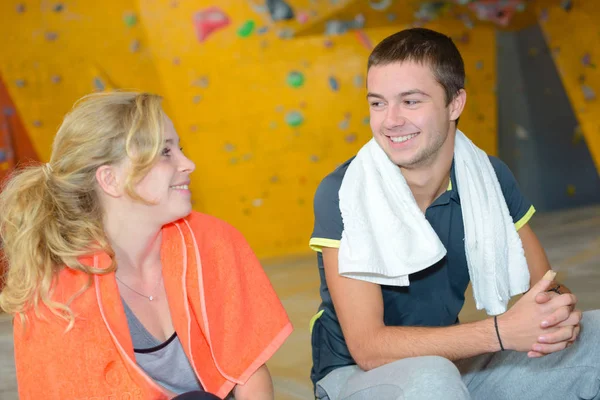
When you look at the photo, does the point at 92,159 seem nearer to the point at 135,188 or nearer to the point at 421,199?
the point at 135,188

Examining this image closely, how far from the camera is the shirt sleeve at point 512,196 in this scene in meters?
1.84

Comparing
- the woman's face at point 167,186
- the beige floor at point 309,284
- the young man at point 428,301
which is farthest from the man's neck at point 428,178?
the beige floor at point 309,284

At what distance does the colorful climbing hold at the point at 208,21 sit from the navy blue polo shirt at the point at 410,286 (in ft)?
9.89

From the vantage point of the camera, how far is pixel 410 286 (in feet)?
5.40

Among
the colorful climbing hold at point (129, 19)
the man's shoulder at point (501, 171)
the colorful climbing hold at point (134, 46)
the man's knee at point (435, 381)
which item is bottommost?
the man's knee at point (435, 381)

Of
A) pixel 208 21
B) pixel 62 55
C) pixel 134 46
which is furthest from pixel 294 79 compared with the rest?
pixel 62 55

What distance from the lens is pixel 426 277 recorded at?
1.65m

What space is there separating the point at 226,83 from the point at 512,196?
2965mm

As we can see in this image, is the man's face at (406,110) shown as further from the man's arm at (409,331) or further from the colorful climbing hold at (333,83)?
the colorful climbing hold at (333,83)

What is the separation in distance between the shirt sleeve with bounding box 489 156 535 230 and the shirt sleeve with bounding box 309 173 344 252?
1.51 ft

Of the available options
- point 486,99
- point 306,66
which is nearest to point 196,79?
point 306,66

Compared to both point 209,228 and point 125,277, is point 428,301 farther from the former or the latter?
point 125,277

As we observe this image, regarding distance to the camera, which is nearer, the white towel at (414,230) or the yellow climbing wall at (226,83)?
the white towel at (414,230)

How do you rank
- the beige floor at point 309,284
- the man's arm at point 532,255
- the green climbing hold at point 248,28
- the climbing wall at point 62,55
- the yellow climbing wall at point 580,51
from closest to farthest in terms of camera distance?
1. the man's arm at point 532,255
2. the beige floor at point 309,284
3. the climbing wall at point 62,55
4. the green climbing hold at point 248,28
5. the yellow climbing wall at point 580,51
